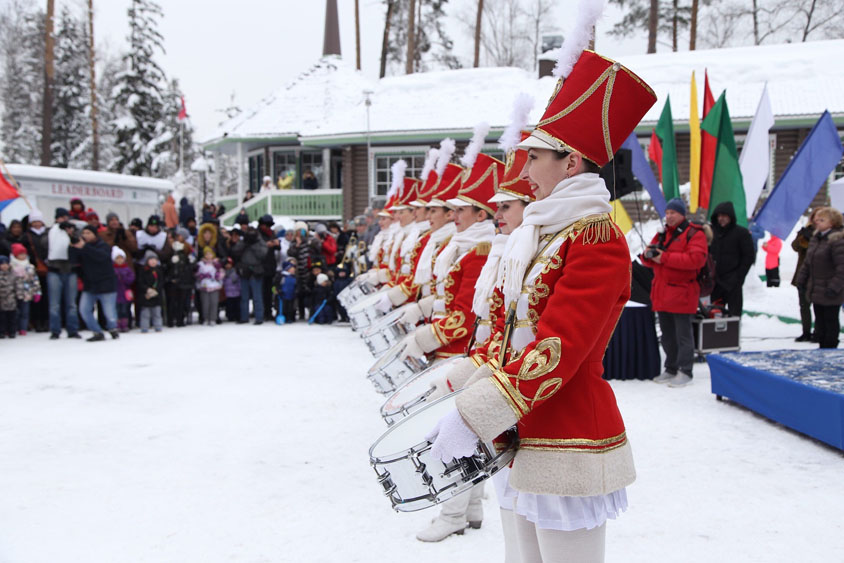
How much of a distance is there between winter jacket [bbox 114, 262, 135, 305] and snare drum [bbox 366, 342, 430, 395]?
9.33 m

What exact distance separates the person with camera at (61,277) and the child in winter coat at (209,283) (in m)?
2.36

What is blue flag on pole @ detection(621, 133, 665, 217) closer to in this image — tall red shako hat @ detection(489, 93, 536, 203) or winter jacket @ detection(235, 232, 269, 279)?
winter jacket @ detection(235, 232, 269, 279)

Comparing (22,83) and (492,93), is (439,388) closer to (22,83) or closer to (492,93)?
(492,93)

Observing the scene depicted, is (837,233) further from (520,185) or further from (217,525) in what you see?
(217,525)

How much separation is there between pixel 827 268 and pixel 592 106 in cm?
844

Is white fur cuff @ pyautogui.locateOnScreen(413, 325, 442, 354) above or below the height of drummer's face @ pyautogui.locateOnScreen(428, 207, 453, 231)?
below

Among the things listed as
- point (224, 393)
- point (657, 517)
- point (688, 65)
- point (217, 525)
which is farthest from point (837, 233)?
point (688, 65)

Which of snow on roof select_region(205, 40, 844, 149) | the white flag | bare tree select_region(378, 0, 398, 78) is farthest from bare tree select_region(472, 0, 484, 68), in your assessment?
the white flag

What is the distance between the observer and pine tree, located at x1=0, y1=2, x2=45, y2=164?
4062 cm

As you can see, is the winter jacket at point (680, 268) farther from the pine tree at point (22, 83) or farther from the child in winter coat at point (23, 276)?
the pine tree at point (22, 83)

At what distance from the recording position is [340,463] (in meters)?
5.39

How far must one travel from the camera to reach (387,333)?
5207mm

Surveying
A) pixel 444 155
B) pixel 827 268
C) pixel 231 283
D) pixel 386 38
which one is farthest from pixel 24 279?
pixel 386 38

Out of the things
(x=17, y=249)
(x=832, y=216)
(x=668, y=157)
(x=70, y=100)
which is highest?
(x=70, y=100)
